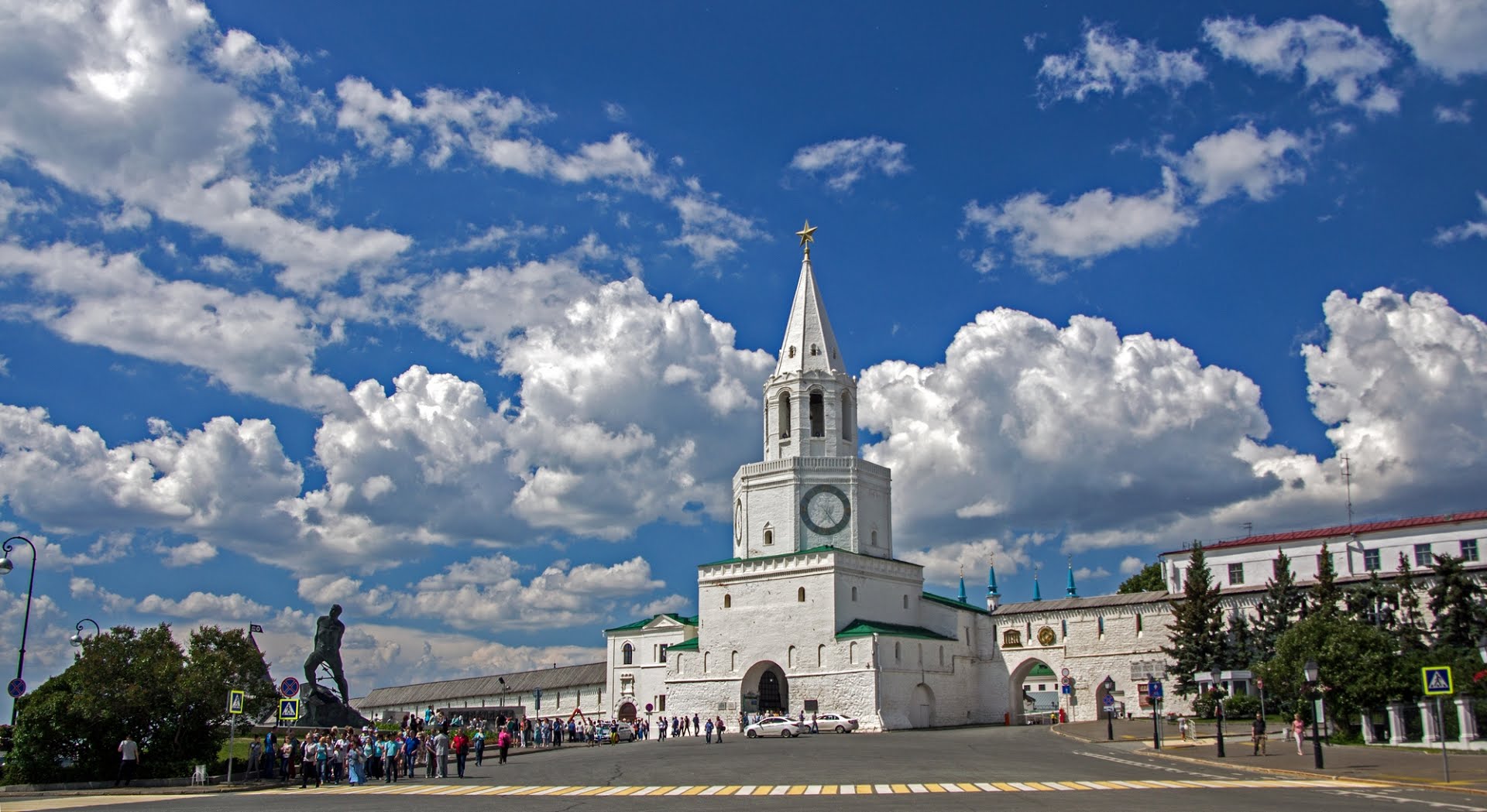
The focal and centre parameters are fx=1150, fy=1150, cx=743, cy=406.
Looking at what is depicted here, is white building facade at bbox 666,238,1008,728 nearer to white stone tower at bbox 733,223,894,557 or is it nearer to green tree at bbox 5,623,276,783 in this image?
white stone tower at bbox 733,223,894,557

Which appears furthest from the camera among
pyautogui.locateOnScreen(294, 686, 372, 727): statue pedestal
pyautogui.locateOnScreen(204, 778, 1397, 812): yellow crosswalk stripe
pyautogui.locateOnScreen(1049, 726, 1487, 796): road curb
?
pyautogui.locateOnScreen(294, 686, 372, 727): statue pedestal

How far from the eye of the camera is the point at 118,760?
1229 inches

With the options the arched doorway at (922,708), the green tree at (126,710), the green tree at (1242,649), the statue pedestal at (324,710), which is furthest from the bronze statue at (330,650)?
the green tree at (1242,649)

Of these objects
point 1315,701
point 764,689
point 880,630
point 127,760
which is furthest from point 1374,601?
point 127,760

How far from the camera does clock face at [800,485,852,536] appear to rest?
64.7 m

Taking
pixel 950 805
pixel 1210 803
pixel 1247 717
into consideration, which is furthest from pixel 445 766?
pixel 1247 717

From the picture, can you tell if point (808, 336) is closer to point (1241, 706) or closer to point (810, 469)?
point (810, 469)

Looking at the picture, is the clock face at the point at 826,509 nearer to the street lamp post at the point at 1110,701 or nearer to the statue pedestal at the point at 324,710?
the street lamp post at the point at 1110,701

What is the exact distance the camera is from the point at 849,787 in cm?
2391

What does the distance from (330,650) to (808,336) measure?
31.9 m

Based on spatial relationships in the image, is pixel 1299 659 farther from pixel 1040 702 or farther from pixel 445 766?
pixel 1040 702

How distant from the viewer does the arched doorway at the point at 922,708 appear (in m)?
60.6

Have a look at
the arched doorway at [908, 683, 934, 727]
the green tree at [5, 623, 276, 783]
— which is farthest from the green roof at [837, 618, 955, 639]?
the green tree at [5, 623, 276, 783]

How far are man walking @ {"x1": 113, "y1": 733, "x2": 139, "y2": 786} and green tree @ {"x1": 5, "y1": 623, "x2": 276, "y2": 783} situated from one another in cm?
78
